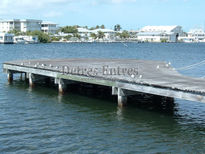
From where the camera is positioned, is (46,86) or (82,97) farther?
(46,86)

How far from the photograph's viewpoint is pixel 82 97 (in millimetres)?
36000

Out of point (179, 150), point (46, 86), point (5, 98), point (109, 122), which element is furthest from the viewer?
point (46, 86)

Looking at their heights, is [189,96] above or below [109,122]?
above

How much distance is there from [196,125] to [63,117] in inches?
403

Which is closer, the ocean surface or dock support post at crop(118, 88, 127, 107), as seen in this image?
the ocean surface

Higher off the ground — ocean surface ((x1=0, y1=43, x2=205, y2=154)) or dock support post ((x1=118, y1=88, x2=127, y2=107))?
dock support post ((x1=118, y1=88, x2=127, y2=107))

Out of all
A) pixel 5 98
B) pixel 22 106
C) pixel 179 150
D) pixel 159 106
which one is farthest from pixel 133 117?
pixel 5 98

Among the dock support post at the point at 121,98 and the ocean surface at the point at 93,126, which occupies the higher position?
the dock support post at the point at 121,98

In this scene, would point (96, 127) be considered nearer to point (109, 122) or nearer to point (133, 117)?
point (109, 122)

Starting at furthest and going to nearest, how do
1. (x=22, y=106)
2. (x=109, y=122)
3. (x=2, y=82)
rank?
(x=2, y=82) < (x=22, y=106) < (x=109, y=122)

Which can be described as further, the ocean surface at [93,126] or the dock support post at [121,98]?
the dock support post at [121,98]

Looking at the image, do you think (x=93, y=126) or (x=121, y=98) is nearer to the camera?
(x=93, y=126)

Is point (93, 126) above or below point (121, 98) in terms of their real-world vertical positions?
below

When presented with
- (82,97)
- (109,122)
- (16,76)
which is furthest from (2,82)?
(109,122)
